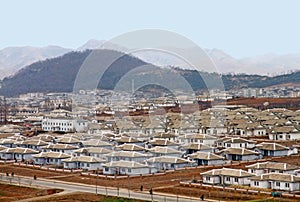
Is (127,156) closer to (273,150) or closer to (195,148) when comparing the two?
(195,148)

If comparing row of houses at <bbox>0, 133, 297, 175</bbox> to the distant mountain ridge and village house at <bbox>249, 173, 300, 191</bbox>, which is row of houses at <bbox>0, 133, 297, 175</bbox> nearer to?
village house at <bbox>249, 173, 300, 191</bbox>

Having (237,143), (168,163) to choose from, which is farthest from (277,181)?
(237,143)

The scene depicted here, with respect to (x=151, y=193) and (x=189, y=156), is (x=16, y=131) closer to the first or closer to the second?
(x=189, y=156)

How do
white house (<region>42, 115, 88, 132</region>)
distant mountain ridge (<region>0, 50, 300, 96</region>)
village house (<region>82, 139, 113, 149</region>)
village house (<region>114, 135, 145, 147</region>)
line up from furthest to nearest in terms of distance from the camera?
1. distant mountain ridge (<region>0, 50, 300, 96</region>)
2. white house (<region>42, 115, 88, 132</region>)
3. village house (<region>114, 135, 145, 147</region>)
4. village house (<region>82, 139, 113, 149</region>)

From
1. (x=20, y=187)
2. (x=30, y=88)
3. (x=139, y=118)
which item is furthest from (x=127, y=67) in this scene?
(x=20, y=187)

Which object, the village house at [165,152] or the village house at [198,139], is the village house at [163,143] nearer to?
the village house at [165,152]

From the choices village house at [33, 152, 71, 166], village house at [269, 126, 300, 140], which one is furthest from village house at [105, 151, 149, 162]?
village house at [269, 126, 300, 140]

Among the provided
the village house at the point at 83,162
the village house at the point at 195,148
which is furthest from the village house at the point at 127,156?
the village house at the point at 195,148
